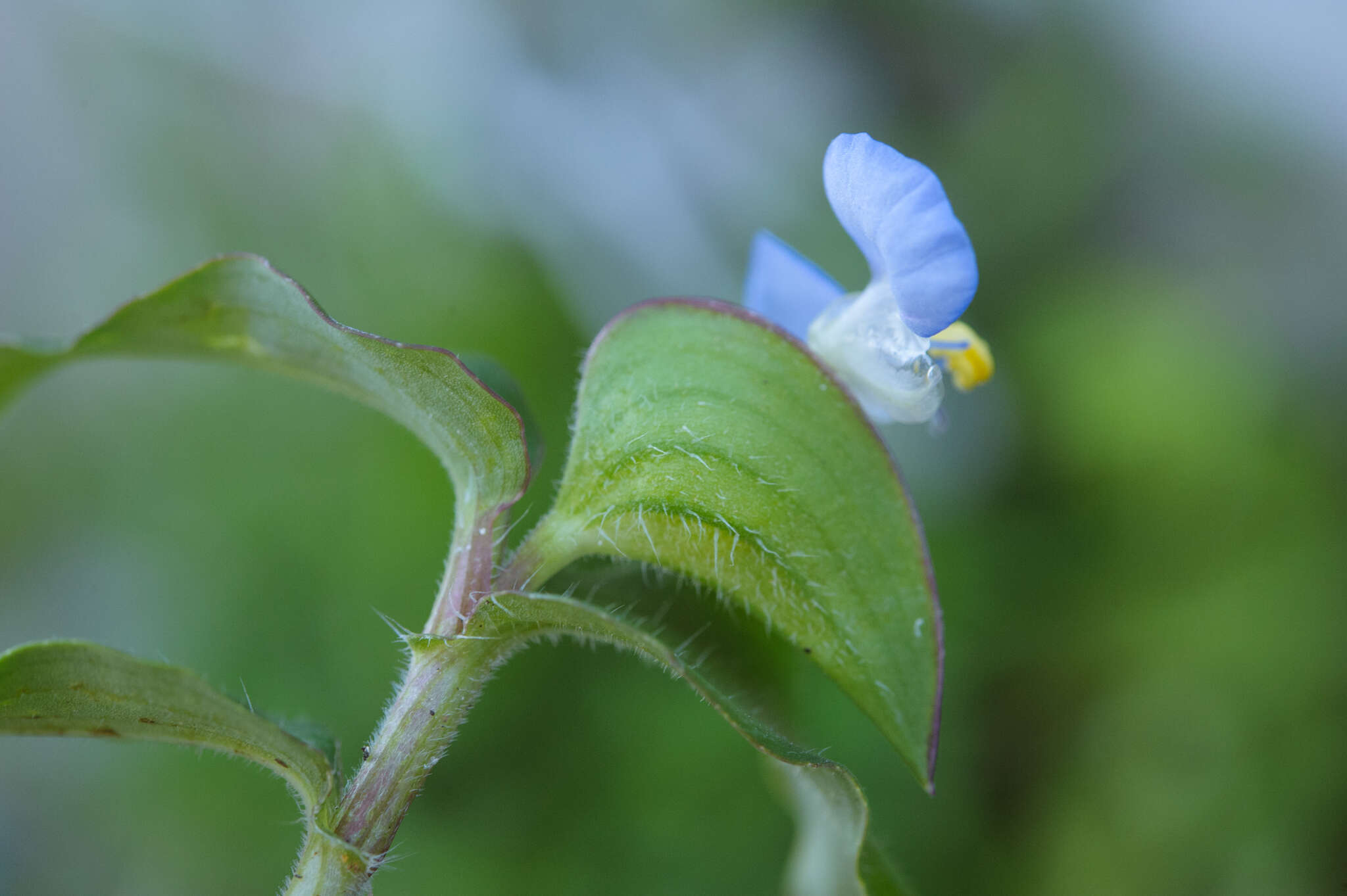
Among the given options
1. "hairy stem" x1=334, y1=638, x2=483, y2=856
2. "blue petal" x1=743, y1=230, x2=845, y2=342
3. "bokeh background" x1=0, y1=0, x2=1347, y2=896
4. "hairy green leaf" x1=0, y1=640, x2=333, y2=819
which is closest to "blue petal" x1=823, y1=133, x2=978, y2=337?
"blue petal" x1=743, y1=230, x2=845, y2=342

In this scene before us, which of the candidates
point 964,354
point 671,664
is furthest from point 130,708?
point 964,354

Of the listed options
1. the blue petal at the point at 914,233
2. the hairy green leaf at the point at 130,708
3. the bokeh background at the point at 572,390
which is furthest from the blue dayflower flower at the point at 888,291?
the bokeh background at the point at 572,390

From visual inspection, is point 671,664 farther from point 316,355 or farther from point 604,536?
point 316,355

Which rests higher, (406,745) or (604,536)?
(604,536)

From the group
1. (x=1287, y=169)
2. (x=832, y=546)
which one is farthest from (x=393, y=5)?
(x=832, y=546)

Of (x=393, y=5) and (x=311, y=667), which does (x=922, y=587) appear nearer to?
(x=311, y=667)
